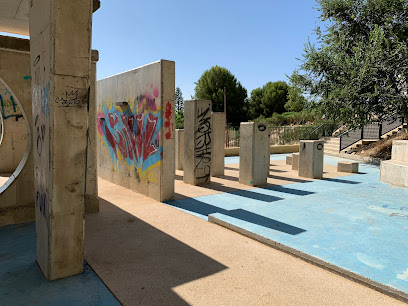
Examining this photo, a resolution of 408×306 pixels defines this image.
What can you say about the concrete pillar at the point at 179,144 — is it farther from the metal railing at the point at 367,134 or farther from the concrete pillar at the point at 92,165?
the metal railing at the point at 367,134

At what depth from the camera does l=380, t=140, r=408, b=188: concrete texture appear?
9.03 metres

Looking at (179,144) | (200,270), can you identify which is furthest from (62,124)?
(179,144)

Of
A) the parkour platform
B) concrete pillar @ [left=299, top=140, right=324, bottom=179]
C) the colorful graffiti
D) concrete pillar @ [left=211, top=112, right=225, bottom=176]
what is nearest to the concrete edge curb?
the parkour platform

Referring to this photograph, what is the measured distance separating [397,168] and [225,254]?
7475 mm

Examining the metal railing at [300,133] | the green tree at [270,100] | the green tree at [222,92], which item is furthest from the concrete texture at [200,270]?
the green tree at [270,100]

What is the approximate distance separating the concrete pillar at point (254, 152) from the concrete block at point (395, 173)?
12.9 feet

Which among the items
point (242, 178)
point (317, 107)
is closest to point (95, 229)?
point (242, 178)

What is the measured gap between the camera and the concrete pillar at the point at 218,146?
35.0 ft

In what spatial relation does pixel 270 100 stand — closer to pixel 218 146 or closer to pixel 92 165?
pixel 218 146

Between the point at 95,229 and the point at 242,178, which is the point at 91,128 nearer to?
the point at 95,229

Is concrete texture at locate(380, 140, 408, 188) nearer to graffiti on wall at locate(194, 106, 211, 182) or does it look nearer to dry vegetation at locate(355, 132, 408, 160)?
dry vegetation at locate(355, 132, 408, 160)

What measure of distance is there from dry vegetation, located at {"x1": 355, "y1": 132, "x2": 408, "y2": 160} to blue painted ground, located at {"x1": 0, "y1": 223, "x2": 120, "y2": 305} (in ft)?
50.1

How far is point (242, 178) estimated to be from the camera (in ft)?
30.9

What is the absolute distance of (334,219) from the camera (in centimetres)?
573
